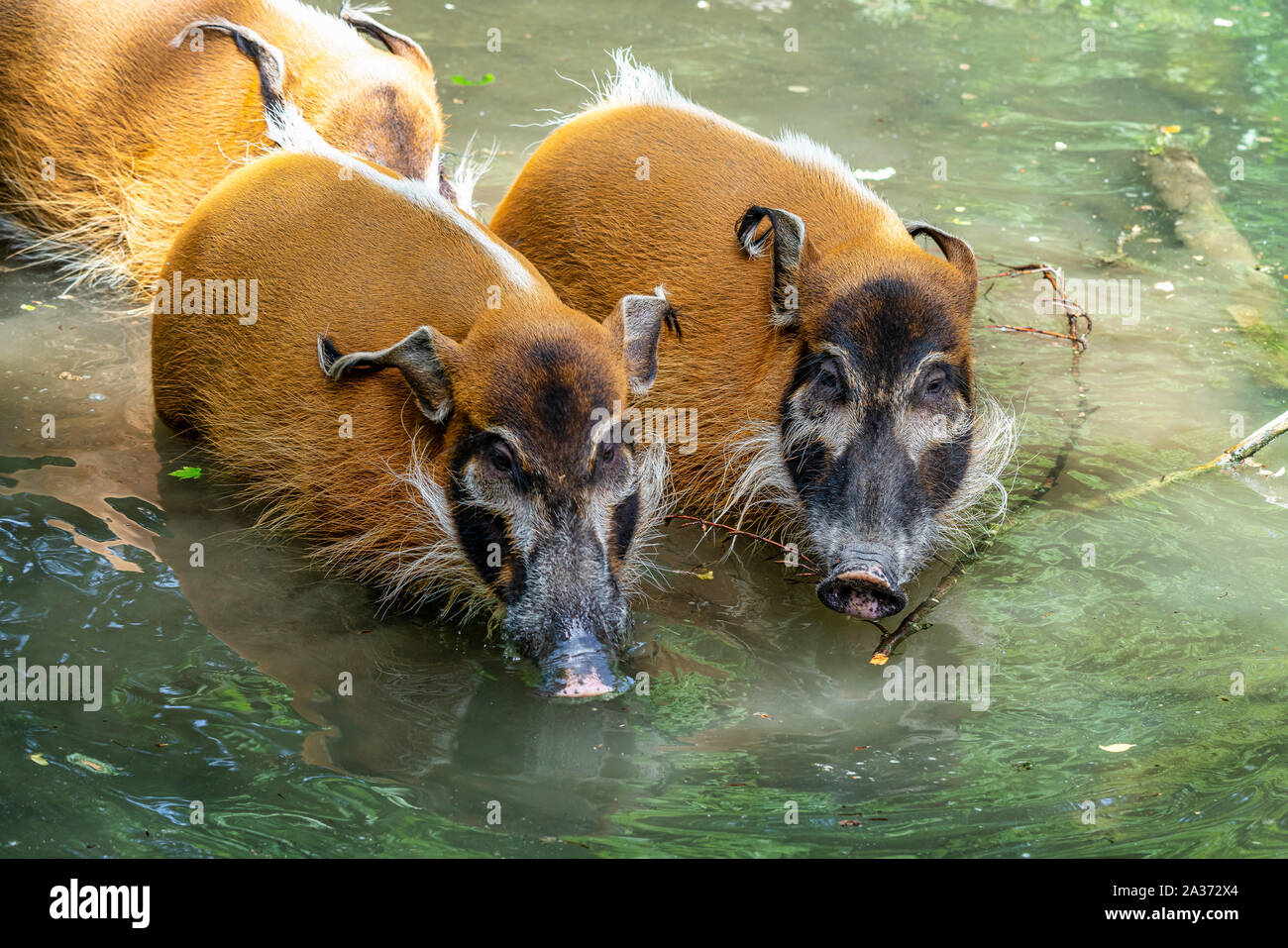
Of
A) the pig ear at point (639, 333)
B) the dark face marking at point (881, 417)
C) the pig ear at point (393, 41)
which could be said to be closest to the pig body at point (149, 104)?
the pig ear at point (393, 41)

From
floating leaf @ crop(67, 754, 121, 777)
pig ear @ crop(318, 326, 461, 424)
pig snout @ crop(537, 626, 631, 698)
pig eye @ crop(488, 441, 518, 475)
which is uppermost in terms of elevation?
pig ear @ crop(318, 326, 461, 424)

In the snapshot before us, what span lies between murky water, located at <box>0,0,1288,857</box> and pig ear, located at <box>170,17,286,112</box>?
1521 mm

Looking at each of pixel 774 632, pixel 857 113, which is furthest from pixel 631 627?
pixel 857 113

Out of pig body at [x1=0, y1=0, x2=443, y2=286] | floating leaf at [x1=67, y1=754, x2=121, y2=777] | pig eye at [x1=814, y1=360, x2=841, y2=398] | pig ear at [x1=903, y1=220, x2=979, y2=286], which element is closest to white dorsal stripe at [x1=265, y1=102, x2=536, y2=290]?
pig body at [x1=0, y1=0, x2=443, y2=286]

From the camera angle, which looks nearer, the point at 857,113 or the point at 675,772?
the point at 675,772

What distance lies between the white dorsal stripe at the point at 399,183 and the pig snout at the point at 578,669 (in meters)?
1.50

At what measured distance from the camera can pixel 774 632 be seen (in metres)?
5.69

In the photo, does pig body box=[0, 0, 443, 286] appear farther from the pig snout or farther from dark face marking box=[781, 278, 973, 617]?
the pig snout

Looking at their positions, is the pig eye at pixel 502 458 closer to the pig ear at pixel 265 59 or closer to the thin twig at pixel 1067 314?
the pig ear at pixel 265 59

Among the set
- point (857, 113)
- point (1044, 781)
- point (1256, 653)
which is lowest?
point (1044, 781)

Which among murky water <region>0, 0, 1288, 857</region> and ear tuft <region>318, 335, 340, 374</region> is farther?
ear tuft <region>318, 335, 340, 374</region>

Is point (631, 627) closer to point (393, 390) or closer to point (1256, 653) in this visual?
point (393, 390)

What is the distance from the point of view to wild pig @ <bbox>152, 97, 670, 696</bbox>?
16.6 feet

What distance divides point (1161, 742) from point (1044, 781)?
550 mm
